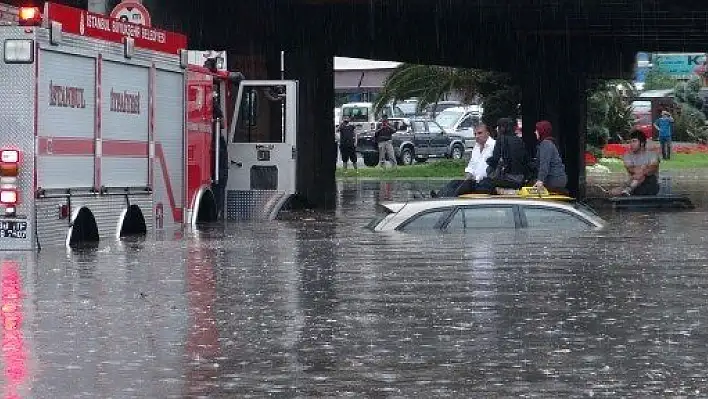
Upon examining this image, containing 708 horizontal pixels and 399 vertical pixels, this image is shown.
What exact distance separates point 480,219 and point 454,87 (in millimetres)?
35901

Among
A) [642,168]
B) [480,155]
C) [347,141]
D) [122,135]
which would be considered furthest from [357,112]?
[122,135]

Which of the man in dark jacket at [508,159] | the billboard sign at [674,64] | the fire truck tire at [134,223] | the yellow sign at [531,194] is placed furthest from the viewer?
the billboard sign at [674,64]

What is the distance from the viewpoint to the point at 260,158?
2383 cm

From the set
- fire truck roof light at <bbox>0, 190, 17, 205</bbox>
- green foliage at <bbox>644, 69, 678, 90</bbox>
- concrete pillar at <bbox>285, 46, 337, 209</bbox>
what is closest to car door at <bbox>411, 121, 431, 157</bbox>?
concrete pillar at <bbox>285, 46, 337, 209</bbox>

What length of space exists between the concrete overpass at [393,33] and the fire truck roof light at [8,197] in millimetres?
11180

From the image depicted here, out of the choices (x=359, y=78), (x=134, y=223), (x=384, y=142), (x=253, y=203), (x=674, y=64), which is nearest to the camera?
(x=134, y=223)

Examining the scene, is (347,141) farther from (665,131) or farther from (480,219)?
(480,219)

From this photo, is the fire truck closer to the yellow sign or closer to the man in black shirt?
the yellow sign

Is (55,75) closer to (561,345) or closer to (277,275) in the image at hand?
(277,275)

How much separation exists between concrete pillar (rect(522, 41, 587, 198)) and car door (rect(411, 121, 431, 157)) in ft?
47.8

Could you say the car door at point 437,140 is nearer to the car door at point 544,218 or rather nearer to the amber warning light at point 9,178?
the car door at point 544,218

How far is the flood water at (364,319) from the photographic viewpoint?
9.21m

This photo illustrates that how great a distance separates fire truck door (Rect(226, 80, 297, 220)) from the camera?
931 inches

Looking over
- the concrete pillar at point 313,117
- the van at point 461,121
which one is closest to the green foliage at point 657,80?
the van at point 461,121
